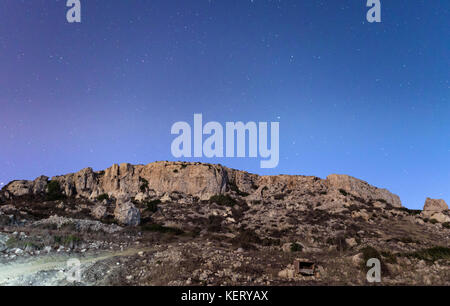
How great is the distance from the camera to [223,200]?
185 ft

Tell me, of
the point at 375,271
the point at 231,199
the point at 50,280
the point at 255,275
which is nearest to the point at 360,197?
the point at 231,199

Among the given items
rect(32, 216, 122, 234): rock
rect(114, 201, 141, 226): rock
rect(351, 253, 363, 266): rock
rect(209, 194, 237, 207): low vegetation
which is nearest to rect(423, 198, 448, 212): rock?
rect(209, 194, 237, 207): low vegetation

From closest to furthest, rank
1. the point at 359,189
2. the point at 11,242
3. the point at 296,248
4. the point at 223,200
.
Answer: the point at 11,242 → the point at 296,248 → the point at 223,200 → the point at 359,189

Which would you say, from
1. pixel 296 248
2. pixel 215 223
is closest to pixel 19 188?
pixel 215 223

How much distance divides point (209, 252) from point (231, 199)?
3800 centimetres

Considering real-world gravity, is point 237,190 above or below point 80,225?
below

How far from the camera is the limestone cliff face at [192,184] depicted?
58.2 metres

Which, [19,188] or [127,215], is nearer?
[127,215]

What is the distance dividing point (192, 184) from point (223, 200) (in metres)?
9.93

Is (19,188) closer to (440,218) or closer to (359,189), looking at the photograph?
(359,189)

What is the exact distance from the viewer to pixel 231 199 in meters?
58.1
